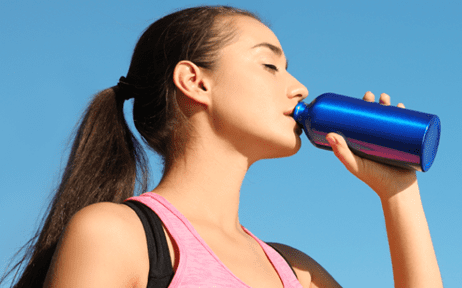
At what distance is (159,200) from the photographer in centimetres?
181

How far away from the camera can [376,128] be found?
1.85m

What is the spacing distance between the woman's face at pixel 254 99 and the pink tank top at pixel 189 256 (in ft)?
1.34

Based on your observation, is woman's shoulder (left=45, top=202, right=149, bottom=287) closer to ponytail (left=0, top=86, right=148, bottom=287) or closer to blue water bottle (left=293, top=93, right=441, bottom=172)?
ponytail (left=0, top=86, right=148, bottom=287)

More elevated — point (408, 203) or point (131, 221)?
point (408, 203)

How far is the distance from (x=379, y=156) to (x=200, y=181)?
0.73 meters

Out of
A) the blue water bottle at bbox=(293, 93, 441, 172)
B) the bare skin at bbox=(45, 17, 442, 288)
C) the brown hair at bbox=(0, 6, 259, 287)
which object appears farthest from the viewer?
the brown hair at bbox=(0, 6, 259, 287)

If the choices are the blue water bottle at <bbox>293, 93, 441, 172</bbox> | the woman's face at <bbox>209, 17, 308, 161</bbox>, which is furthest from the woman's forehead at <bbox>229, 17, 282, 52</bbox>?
the blue water bottle at <bbox>293, 93, 441, 172</bbox>

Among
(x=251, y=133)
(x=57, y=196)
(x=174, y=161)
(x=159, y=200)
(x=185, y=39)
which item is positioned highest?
(x=185, y=39)

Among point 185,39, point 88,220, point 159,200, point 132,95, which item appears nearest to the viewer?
point 88,220

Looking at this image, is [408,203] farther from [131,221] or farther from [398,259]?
[131,221]

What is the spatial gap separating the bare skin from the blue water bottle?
0.06 meters

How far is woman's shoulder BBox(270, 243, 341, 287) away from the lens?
7.25 ft

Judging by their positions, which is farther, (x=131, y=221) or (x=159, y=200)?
(x=159, y=200)

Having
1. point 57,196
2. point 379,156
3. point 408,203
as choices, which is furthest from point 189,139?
point 408,203
